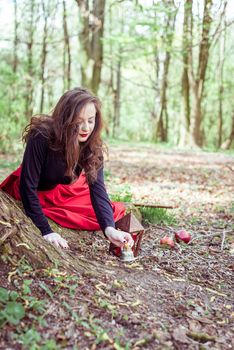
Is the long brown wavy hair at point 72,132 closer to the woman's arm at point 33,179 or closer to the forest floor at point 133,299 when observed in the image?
the woman's arm at point 33,179

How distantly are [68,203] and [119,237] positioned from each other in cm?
73

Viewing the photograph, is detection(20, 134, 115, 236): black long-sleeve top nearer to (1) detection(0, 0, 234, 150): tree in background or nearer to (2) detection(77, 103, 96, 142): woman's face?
(2) detection(77, 103, 96, 142): woman's face

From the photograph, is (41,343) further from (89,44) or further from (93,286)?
(89,44)

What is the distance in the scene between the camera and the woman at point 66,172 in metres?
2.97

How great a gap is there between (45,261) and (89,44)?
45.3ft

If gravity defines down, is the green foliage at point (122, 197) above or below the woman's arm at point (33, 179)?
below

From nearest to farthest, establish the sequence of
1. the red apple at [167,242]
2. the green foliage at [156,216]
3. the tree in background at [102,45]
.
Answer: the red apple at [167,242]
the green foliage at [156,216]
the tree in background at [102,45]

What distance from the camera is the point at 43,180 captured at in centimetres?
331

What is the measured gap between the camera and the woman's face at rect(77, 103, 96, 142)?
9.77 feet

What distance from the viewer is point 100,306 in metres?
2.14

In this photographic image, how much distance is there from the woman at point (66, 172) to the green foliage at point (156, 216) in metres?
0.99

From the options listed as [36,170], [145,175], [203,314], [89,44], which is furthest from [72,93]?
[89,44]

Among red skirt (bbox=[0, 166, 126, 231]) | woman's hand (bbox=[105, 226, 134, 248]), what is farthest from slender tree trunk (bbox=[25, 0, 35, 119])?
woman's hand (bbox=[105, 226, 134, 248])

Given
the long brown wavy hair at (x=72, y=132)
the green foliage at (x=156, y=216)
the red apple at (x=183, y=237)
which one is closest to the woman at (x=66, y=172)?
the long brown wavy hair at (x=72, y=132)
